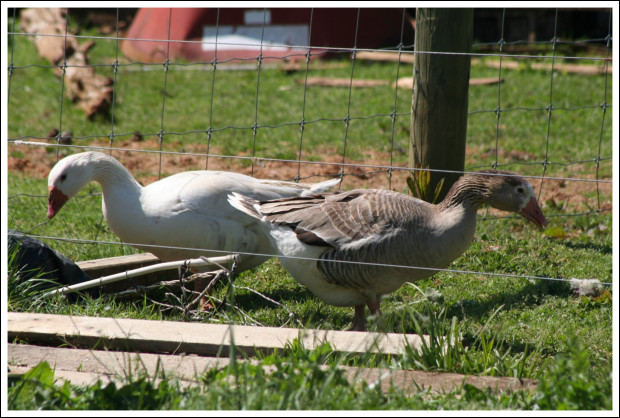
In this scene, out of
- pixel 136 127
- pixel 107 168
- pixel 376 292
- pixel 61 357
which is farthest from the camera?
pixel 136 127

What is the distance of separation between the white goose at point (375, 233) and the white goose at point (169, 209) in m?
0.29

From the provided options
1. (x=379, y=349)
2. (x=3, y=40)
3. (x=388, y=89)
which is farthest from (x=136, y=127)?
(x=379, y=349)

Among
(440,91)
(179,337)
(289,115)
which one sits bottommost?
(179,337)

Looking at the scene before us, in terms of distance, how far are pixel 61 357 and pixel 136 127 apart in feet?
17.1

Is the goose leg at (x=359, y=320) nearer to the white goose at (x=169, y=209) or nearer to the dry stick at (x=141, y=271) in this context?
the white goose at (x=169, y=209)

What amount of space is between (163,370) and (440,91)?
10.3 ft

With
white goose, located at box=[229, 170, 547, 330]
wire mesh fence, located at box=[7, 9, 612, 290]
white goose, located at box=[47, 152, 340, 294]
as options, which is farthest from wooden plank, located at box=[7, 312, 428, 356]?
wire mesh fence, located at box=[7, 9, 612, 290]

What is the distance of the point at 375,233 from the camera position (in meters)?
3.98

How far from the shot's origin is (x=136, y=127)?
815cm

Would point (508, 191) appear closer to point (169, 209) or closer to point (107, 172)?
point (169, 209)

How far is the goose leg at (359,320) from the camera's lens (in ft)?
13.7

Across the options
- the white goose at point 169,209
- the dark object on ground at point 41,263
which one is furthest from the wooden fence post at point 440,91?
the dark object on ground at point 41,263

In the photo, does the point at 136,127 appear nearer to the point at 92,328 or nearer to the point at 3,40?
the point at 3,40

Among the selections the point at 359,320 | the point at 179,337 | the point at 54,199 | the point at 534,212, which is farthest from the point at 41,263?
the point at 534,212
